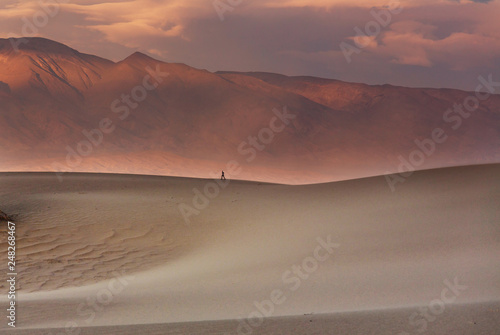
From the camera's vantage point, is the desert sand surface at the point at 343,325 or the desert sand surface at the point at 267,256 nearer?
the desert sand surface at the point at 343,325

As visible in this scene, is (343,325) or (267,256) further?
(267,256)

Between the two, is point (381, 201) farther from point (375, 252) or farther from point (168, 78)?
point (168, 78)

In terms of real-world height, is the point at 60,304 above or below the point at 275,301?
above

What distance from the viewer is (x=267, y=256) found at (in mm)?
11516

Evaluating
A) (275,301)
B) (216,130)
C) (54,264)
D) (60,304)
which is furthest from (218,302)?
(216,130)

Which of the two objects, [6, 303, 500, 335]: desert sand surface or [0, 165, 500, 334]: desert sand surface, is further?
[0, 165, 500, 334]: desert sand surface

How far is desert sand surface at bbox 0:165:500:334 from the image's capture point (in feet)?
20.3

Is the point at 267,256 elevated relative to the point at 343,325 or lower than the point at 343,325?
elevated

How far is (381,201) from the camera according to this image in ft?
53.5

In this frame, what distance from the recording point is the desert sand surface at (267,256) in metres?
6.19

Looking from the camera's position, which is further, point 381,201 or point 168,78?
point 168,78

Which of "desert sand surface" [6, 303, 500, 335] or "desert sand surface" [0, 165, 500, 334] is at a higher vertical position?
"desert sand surface" [0, 165, 500, 334]

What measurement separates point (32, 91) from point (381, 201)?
61.0m

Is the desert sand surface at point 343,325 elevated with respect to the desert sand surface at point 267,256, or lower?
lower
